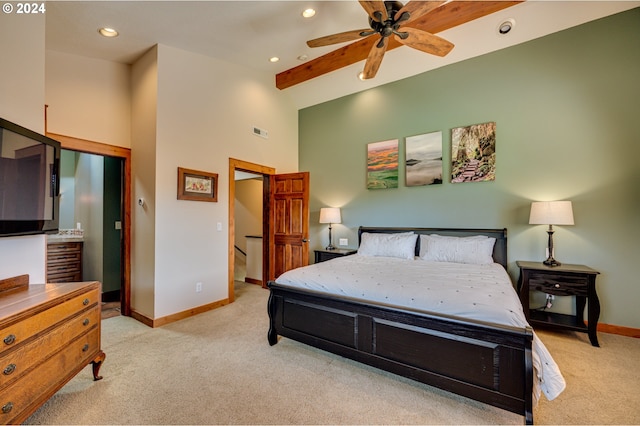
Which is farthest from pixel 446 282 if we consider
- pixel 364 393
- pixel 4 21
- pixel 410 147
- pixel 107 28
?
pixel 107 28

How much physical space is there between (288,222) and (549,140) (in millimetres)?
3856

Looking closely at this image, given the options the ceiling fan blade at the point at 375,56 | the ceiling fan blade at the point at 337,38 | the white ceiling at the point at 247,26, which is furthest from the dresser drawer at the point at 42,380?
the ceiling fan blade at the point at 375,56

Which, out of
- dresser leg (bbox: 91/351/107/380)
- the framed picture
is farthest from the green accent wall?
dresser leg (bbox: 91/351/107/380)

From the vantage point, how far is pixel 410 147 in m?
4.30

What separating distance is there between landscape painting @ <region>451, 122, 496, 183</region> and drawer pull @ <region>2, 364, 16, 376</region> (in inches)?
178

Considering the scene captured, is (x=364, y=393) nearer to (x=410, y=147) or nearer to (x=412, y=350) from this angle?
(x=412, y=350)

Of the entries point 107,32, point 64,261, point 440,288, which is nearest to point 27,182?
point 107,32

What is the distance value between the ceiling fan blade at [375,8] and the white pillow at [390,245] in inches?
105

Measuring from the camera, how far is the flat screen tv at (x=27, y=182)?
1.83 metres

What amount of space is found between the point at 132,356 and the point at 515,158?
4901 mm

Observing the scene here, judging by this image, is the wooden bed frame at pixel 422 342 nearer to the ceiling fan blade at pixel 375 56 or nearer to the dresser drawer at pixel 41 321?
the dresser drawer at pixel 41 321

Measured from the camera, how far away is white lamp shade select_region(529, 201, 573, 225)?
301 centimetres

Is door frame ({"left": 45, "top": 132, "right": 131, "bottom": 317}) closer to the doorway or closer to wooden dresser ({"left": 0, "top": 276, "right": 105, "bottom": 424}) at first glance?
the doorway

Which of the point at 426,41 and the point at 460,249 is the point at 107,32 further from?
the point at 460,249
